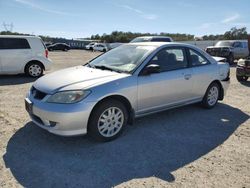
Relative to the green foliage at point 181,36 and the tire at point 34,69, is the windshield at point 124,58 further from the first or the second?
the green foliage at point 181,36

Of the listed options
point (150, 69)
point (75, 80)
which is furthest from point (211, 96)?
point (75, 80)

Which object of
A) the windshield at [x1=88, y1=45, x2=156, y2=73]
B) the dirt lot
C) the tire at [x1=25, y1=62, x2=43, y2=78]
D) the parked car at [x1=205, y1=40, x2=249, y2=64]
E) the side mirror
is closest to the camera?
the dirt lot

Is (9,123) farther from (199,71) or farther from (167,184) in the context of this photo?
(199,71)

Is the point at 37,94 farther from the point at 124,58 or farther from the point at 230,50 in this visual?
the point at 230,50

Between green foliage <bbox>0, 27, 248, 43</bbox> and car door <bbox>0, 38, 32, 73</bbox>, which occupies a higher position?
green foliage <bbox>0, 27, 248, 43</bbox>

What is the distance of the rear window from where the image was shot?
1070 cm

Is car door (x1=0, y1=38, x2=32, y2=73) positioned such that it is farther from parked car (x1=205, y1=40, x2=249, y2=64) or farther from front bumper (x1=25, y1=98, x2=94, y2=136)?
parked car (x1=205, y1=40, x2=249, y2=64)

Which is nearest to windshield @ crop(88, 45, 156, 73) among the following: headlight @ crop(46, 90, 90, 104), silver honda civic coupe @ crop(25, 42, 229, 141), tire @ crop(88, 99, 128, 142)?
silver honda civic coupe @ crop(25, 42, 229, 141)

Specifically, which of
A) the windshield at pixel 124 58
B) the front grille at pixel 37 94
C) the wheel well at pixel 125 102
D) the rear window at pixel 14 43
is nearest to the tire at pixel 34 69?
the rear window at pixel 14 43

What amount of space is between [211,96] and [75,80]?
11.8 ft

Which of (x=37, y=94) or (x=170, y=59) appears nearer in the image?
(x=37, y=94)

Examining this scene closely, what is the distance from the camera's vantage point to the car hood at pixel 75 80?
4379mm

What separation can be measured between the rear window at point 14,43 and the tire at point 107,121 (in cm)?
766

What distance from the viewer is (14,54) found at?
10781 mm
